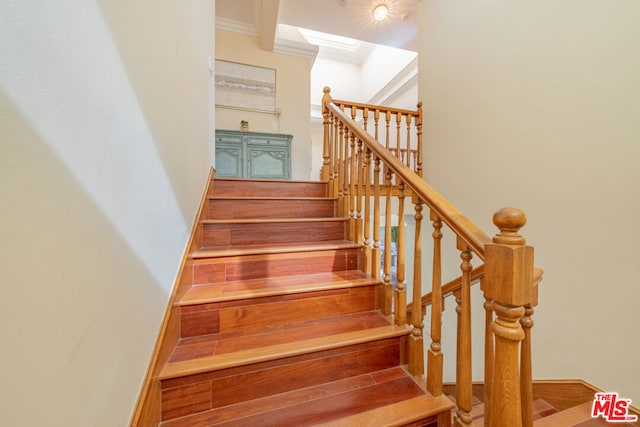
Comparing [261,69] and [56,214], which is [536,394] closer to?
[56,214]

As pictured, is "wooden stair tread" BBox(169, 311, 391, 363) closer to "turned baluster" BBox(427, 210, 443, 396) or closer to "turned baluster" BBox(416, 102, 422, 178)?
"turned baluster" BBox(427, 210, 443, 396)

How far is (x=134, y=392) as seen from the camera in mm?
768

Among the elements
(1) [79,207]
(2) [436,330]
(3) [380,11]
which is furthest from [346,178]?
(3) [380,11]

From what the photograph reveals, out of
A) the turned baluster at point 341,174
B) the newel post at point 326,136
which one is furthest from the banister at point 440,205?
the newel post at point 326,136

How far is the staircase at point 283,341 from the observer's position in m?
0.97

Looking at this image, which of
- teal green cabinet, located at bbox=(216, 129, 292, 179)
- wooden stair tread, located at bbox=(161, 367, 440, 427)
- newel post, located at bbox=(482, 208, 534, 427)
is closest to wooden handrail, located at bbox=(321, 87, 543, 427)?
newel post, located at bbox=(482, 208, 534, 427)

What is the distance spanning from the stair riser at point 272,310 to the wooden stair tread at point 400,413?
1.61 ft

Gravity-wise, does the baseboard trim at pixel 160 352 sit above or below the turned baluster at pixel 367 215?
below

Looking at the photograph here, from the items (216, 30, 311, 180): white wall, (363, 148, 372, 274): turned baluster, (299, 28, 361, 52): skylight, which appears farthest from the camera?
(299, 28, 361, 52): skylight

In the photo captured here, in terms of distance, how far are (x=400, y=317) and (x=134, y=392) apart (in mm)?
1079

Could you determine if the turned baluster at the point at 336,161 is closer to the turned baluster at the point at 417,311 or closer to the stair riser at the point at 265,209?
the stair riser at the point at 265,209

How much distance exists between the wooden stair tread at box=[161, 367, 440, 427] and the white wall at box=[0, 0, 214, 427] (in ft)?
1.17

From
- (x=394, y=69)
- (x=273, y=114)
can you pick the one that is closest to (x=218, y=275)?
(x=273, y=114)

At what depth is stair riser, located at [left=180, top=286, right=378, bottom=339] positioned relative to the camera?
1221 millimetres
